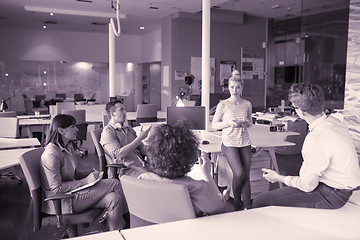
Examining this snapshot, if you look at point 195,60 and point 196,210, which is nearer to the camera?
point 196,210

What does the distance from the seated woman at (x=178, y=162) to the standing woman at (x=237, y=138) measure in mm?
1835

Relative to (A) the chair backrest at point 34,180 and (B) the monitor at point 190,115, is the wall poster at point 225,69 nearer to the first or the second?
(B) the monitor at point 190,115

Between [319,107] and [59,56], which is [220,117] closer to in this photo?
[319,107]

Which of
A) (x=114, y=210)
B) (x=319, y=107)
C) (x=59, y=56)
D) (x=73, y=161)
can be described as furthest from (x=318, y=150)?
(x=59, y=56)

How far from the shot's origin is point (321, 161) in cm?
201

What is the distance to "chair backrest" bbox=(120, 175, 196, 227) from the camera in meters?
1.80

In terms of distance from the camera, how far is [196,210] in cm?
195

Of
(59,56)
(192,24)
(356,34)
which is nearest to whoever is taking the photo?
(356,34)

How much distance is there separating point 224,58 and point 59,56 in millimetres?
7626

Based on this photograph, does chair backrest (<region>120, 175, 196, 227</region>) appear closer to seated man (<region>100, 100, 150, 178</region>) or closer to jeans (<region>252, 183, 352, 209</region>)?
jeans (<region>252, 183, 352, 209</region>)

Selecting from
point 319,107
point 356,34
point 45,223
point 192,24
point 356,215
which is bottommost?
point 45,223

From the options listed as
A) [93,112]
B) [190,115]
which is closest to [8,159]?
[190,115]

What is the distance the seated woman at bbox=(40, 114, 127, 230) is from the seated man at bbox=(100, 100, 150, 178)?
50cm

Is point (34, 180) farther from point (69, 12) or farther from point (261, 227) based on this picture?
point (69, 12)
